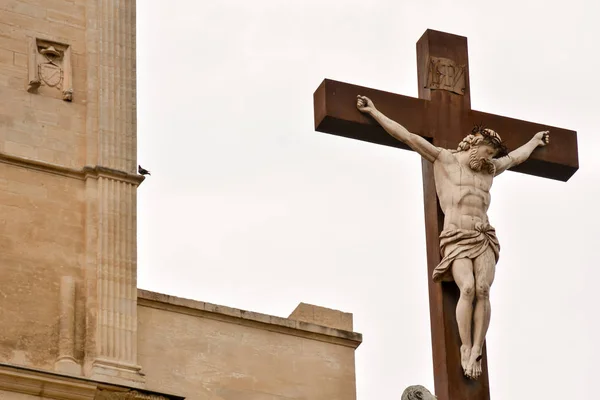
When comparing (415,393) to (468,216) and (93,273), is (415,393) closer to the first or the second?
(468,216)

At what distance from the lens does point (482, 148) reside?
16.3m

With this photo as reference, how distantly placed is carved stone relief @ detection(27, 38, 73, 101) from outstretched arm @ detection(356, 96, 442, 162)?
671 cm

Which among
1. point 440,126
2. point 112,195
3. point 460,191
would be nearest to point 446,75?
point 440,126

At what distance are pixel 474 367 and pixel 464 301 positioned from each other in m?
0.44

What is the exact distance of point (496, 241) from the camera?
1602 centimetres

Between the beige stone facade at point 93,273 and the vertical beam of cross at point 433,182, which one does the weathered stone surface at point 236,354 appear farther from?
the vertical beam of cross at point 433,182

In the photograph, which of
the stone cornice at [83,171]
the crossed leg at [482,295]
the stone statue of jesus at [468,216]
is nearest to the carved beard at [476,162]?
the stone statue of jesus at [468,216]

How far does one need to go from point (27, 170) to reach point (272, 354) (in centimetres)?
274

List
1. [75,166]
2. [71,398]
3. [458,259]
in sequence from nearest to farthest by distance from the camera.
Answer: [458,259], [71,398], [75,166]

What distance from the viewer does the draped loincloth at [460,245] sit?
1588 cm

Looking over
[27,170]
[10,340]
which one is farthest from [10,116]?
[10,340]

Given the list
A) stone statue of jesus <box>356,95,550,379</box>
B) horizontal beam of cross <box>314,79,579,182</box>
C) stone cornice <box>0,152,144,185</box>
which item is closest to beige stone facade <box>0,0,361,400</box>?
stone cornice <box>0,152,144,185</box>

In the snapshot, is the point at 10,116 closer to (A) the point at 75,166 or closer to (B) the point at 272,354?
(A) the point at 75,166

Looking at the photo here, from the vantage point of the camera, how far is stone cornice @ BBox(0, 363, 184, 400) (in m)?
20.9
